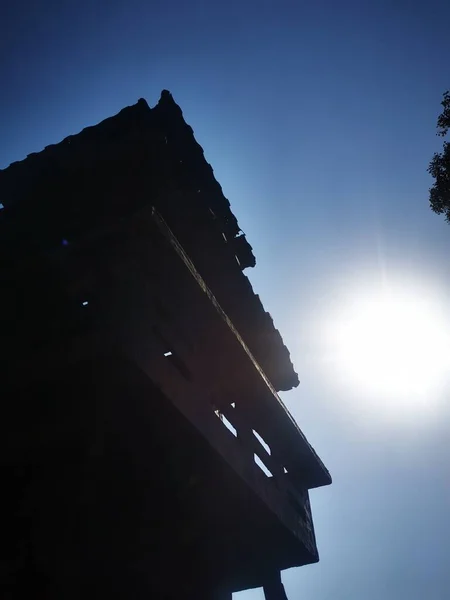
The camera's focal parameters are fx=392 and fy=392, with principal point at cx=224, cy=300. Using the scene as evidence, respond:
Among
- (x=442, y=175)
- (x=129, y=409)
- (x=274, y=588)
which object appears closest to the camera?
(x=129, y=409)

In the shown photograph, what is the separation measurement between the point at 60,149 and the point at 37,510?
432cm

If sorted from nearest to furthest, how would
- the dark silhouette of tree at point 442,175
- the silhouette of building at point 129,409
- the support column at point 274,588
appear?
the silhouette of building at point 129,409 < the support column at point 274,588 < the dark silhouette of tree at point 442,175

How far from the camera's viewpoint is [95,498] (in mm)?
3369

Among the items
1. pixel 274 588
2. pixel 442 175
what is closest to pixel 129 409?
pixel 274 588

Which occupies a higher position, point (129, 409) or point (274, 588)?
A: point (129, 409)

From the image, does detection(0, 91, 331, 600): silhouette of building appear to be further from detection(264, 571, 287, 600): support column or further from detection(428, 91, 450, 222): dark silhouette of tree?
detection(428, 91, 450, 222): dark silhouette of tree

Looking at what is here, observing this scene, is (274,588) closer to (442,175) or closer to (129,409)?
(129,409)

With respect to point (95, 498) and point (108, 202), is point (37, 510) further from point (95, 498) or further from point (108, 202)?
point (108, 202)

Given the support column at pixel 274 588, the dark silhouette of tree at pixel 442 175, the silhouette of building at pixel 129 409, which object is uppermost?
the dark silhouette of tree at pixel 442 175

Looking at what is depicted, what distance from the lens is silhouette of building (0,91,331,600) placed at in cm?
283

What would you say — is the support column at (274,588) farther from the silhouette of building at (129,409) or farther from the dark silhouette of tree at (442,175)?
the dark silhouette of tree at (442,175)

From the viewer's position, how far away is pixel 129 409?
2812 millimetres

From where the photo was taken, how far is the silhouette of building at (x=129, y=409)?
9.29ft

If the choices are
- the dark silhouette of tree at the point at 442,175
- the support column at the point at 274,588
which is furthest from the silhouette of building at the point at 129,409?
the dark silhouette of tree at the point at 442,175
